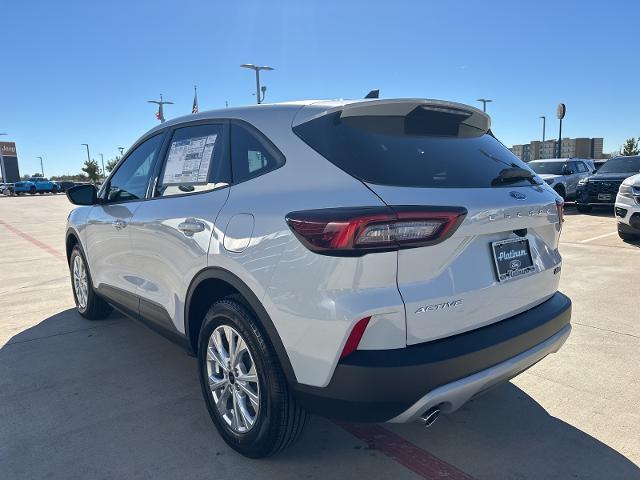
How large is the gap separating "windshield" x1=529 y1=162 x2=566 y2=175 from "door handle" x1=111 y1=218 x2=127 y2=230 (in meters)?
15.0

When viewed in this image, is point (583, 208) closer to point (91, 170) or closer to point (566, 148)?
point (566, 148)

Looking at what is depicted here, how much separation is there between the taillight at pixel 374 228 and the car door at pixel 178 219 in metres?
0.72

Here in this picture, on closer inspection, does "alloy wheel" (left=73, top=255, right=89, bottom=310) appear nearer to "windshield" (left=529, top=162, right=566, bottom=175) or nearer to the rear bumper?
the rear bumper

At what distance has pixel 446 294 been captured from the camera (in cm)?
198

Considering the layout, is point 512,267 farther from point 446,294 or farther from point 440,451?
point 440,451

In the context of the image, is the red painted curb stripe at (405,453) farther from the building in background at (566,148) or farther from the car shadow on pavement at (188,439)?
the building in background at (566,148)

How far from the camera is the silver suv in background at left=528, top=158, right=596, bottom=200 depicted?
15328 mm

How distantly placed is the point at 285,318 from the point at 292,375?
0.83ft

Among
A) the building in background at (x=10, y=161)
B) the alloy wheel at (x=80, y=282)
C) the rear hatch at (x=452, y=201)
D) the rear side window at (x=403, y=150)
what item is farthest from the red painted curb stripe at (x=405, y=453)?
the building in background at (x=10, y=161)

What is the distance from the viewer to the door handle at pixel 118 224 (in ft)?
11.6

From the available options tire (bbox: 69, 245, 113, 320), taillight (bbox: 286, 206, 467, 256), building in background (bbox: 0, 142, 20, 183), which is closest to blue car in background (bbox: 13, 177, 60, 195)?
building in background (bbox: 0, 142, 20, 183)

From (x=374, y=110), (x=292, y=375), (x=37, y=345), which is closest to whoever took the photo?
(x=292, y=375)

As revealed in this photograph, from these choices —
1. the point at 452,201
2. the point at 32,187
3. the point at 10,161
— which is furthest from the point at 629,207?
the point at 10,161

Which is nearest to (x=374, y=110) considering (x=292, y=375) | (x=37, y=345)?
(x=292, y=375)
